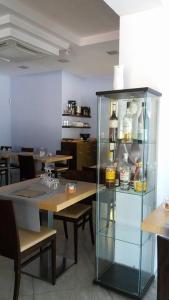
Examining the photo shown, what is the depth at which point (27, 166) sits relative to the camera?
15.3ft

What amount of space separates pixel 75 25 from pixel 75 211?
2.80m

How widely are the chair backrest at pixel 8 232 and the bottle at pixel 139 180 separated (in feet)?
3.05

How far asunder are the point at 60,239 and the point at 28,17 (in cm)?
285

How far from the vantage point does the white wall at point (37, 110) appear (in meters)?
6.64

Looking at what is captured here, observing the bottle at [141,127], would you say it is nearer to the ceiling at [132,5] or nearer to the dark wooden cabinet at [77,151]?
the ceiling at [132,5]

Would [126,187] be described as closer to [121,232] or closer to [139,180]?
[139,180]

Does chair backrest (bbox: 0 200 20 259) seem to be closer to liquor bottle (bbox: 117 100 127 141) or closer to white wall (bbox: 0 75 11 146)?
liquor bottle (bbox: 117 100 127 141)

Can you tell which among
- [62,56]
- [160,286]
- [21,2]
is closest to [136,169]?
[160,286]

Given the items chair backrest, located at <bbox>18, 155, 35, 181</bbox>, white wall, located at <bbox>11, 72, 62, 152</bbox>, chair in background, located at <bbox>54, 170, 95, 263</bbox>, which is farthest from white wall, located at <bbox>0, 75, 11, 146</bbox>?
chair in background, located at <bbox>54, 170, 95, 263</bbox>

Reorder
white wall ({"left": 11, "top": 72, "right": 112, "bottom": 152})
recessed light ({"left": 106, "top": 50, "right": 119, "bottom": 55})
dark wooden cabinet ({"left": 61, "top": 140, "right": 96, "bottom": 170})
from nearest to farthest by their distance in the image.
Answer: recessed light ({"left": 106, "top": 50, "right": 119, "bottom": 55}) → dark wooden cabinet ({"left": 61, "top": 140, "right": 96, "bottom": 170}) → white wall ({"left": 11, "top": 72, "right": 112, "bottom": 152})

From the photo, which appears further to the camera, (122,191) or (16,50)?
(16,50)

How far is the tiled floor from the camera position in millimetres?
2002

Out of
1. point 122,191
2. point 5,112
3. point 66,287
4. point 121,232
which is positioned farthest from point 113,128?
point 5,112

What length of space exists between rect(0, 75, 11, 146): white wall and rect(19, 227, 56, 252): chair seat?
17.8 ft
